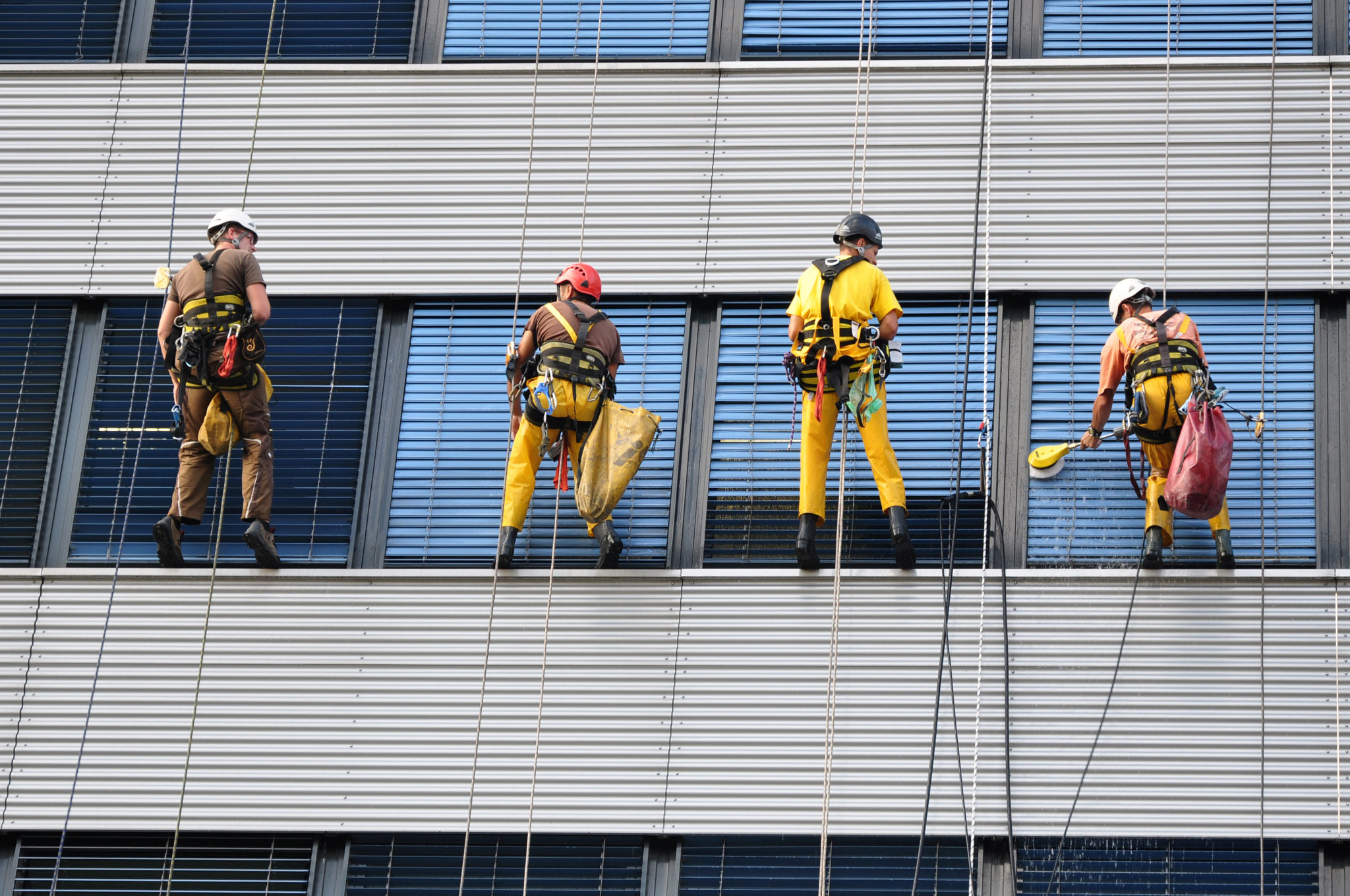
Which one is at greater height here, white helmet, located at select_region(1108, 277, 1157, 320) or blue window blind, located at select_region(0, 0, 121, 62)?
blue window blind, located at select_region(0, 0, 121, 62)

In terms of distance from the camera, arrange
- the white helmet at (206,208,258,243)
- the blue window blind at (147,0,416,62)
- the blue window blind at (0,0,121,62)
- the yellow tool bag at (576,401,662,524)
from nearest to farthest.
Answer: the yellow tool bag at (576,401,662,524) → the white helmet at (206,208,258,243) → the blue window blind at (147,0,416,62) → the blue window blind at (0,0,121,62)

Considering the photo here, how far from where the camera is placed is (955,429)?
488 inches

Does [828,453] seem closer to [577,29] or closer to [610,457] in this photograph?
[610,457]

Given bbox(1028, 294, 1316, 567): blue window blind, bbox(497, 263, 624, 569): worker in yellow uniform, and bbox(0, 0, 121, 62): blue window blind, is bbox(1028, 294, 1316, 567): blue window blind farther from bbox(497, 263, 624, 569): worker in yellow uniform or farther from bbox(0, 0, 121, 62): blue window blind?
bbox(0, 0, 121, 62): blue window blind

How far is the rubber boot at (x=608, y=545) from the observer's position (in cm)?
1205

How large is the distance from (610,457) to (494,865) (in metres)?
2.46

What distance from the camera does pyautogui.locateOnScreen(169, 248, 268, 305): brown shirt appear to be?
480 inches

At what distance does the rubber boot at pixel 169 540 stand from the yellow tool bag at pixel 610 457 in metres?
2.52

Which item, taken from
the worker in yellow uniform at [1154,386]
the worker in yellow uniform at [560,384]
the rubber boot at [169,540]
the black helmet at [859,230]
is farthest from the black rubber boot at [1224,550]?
the rubber boot at [169,540]

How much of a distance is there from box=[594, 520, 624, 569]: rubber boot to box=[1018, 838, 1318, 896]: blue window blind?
3.00 m

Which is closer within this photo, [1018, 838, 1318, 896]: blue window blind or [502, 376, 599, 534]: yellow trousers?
[1018, 838, 1318, 896]: blue window blind

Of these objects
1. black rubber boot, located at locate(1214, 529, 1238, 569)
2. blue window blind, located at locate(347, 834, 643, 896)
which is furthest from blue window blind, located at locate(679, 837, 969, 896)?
black rubber boot, located at locate(1214, 529, 1238, 569)

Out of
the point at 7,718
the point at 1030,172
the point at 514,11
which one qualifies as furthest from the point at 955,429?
the point at 7,718

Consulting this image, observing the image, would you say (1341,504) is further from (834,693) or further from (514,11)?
(514,11)
